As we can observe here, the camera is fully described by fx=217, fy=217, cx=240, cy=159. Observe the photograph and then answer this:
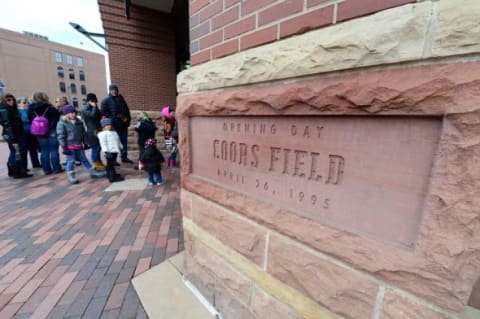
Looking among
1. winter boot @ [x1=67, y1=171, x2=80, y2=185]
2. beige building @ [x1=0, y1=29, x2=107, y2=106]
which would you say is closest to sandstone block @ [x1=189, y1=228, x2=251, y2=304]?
winter boot @ [x1=67, y1=171, x2=80, y2=185]

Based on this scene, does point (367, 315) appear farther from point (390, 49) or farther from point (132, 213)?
point (132, 213)

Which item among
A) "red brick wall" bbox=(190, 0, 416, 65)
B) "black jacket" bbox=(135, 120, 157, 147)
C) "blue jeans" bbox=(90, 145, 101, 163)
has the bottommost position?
"blue jeans" bbox=(90, 145, 101, 163)

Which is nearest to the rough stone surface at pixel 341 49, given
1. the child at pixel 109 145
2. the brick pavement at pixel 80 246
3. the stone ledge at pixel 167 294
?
the stone ledge at pixel 167 294

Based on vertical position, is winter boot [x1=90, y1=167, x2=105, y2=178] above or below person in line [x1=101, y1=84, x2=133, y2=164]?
below

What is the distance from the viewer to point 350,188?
85 centimetres

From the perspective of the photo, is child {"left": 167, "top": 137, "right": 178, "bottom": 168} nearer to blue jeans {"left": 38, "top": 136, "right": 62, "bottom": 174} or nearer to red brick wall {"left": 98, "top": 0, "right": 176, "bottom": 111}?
blue jeans {"left": 38, "top": 136, "right": 62, "bottom": 174}

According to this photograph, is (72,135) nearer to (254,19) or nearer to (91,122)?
(91,122)

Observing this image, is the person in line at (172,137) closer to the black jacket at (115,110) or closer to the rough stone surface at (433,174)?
the black jacket at (115,110)

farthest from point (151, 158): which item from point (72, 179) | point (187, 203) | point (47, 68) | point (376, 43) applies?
point (47, 68)

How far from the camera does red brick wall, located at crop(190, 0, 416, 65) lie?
82 centimetres

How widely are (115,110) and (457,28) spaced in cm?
595

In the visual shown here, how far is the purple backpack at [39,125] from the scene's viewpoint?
463cm

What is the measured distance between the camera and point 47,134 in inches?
191

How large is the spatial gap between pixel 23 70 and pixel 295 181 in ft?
159
